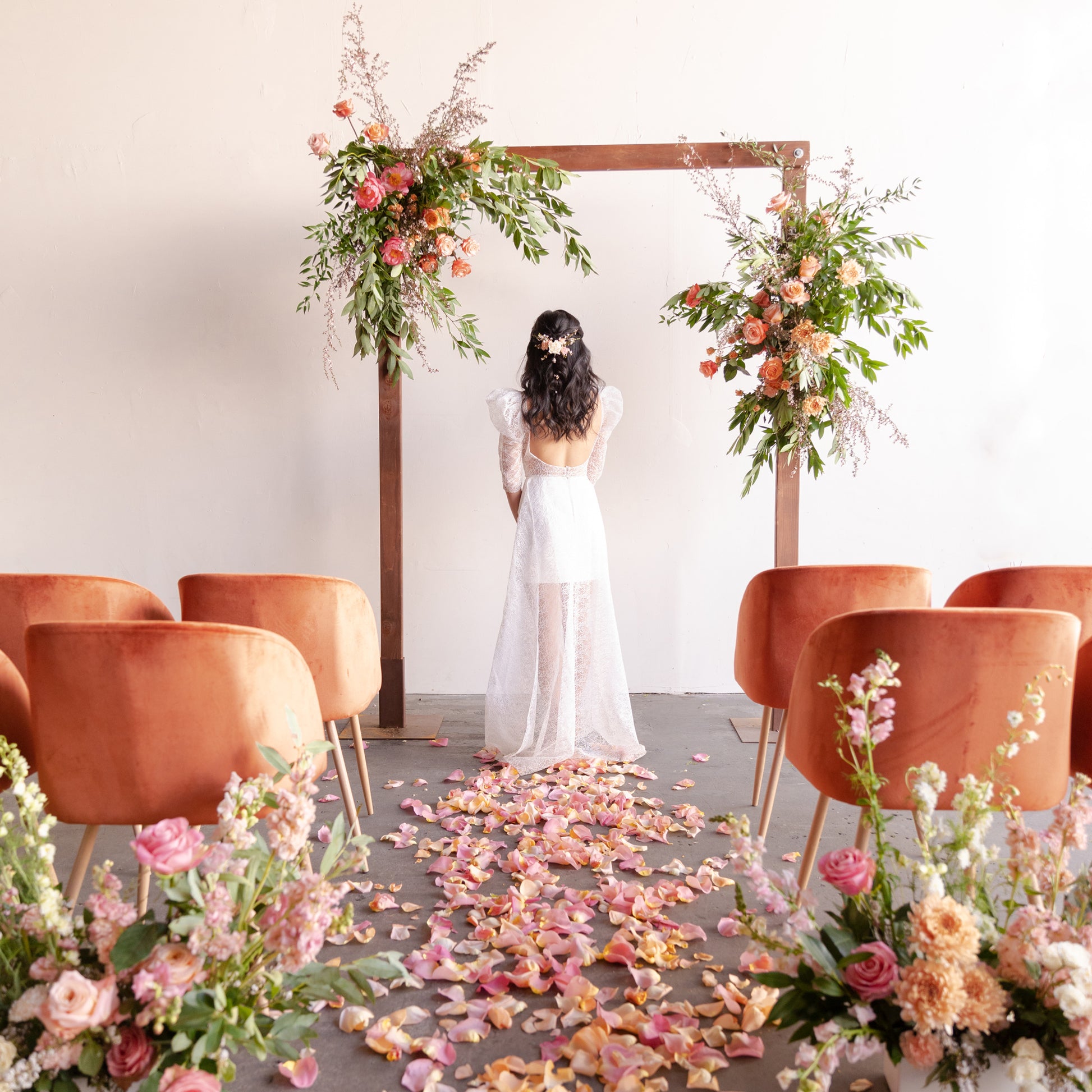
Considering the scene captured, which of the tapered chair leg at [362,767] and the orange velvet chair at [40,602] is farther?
the tapered chair leg at [362,767]

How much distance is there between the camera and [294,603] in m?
2.47

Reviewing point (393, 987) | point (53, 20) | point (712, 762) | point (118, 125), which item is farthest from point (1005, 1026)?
point (53, 20)

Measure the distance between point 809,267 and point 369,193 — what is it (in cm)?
160

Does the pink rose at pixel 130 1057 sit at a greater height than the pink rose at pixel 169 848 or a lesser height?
lesser

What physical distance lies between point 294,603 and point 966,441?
335cm

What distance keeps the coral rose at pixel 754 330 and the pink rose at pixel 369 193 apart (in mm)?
1430

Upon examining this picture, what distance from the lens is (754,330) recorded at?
3.27 meters

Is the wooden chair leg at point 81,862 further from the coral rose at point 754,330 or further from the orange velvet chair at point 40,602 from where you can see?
the coral rose at point 754,330

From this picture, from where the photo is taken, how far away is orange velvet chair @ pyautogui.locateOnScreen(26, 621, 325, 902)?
5.27ft

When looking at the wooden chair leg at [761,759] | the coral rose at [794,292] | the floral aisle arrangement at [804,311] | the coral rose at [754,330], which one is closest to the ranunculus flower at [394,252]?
the floral aisle arrangement at [804,311]

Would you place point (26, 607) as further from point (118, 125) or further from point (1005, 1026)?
point (118, 125)

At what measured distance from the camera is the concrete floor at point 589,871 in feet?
5.26

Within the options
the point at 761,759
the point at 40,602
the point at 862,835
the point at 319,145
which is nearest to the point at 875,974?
the point at 862,835

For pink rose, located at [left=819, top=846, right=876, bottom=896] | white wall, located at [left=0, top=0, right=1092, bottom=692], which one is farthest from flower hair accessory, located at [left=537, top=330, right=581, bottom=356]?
pink rose, located at [left=819, top=846, right=876, bottom=896]
